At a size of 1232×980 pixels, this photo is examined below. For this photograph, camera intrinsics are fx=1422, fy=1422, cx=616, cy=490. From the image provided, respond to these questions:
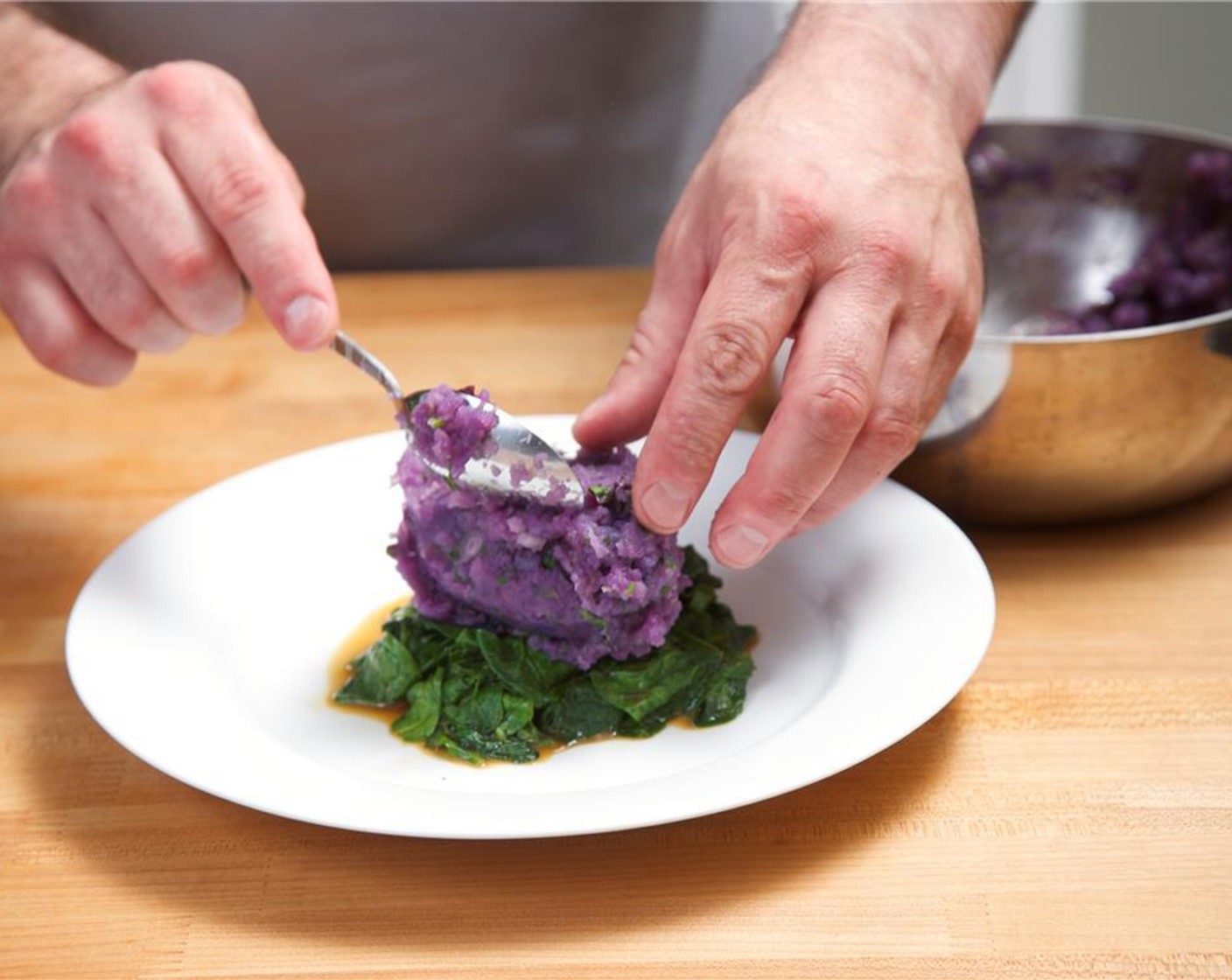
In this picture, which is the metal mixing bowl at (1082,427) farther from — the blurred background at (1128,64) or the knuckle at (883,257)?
the blurred background at (1128,64)

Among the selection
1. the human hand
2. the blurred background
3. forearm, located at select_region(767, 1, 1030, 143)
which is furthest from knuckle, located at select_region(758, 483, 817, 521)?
the blurred background

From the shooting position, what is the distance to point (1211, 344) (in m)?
1.83

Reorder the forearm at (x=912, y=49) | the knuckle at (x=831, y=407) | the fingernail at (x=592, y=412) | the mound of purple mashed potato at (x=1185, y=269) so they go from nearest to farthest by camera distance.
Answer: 1. the knuckle at (x=831, y=407)
2. the fingernail at (x=592, y=412)
3. the forearm at (x=912, y=49)
4. the mound of purple mashed potato at (x=1185, y=269)

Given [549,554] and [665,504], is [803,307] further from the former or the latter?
[549,554]

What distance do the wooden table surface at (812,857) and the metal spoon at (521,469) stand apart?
0.42 metres

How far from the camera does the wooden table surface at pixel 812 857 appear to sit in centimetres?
130

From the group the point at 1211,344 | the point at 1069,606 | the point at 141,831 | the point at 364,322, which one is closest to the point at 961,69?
the point at 1211,344

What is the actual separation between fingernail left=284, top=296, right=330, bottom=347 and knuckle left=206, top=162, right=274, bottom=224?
0.42ft

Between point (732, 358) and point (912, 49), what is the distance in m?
0.67

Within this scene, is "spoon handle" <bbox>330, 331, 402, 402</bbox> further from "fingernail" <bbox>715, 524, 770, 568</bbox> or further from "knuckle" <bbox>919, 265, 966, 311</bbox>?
"knuckle" <bbox>919, 265, 966, 311</bbox>

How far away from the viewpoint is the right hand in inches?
66.4

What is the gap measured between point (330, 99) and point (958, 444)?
1.62 m

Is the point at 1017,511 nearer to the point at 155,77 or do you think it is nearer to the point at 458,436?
the point at 458,436

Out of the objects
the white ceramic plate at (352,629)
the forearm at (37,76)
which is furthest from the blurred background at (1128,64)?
the forearm at (37,76)
